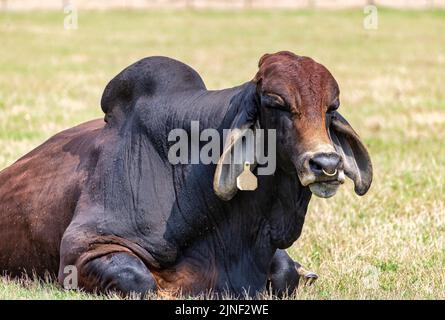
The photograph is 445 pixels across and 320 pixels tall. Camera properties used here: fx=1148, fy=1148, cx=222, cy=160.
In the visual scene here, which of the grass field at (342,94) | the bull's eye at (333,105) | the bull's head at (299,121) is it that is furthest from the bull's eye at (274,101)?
the grass field at (342,94)

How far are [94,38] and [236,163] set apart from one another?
1064 inches

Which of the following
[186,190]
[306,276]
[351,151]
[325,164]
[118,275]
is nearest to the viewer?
[325,164]

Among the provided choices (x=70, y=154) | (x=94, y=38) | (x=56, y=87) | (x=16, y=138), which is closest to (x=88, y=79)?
(x=56, y=87)

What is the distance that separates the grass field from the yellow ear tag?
882 mm

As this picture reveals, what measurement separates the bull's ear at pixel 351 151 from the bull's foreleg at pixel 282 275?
0.77m

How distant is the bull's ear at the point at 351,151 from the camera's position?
6.59 metres

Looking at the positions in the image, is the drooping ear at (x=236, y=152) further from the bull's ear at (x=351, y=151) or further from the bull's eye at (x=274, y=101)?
the bull's ear at (x=351, y=151)

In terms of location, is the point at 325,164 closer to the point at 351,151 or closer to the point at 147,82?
the point at 351,151

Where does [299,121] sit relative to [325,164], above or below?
above

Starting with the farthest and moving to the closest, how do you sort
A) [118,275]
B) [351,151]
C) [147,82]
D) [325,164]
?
[147,82], [351,151], [118,275], [325,164]

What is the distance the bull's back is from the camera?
7.24 m

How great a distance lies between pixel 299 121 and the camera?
6270 mm

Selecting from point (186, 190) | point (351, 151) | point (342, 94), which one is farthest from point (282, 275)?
point (342, 94)

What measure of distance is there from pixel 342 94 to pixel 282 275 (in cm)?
1339
